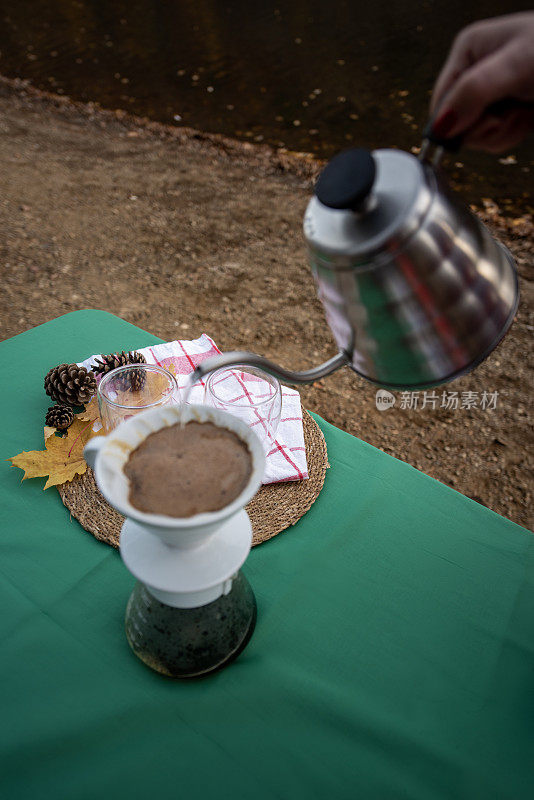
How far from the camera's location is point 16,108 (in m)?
5.07

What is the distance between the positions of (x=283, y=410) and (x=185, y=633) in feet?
1.79

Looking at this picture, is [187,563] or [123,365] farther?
[123,365]

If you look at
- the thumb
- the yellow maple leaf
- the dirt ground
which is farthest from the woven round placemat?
the thumb

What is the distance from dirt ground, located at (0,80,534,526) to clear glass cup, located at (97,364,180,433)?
14.9 inches

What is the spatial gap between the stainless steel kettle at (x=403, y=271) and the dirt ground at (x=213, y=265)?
2.99 feet

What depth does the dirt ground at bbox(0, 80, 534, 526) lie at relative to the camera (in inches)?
95.2

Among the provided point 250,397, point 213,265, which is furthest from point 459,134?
point 213,265

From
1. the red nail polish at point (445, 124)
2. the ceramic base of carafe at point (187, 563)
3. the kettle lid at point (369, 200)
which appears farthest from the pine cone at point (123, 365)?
the red nail polish at point (445, 124)

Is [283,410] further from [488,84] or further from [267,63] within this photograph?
[267,63]

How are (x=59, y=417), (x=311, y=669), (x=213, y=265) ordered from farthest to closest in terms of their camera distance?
(x=213, y=265) → (x=59, y=417) → (x=311, y=669)

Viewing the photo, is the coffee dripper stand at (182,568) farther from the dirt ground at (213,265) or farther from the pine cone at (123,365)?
the dirt ground at (213,265)

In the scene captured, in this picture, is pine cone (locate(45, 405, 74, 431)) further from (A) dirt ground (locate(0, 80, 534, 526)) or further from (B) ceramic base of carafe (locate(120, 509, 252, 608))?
(B) ceramic base of carafe (locate(120, 509, 252, 608))

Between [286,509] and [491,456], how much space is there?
157cm

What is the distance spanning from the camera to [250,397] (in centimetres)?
104
